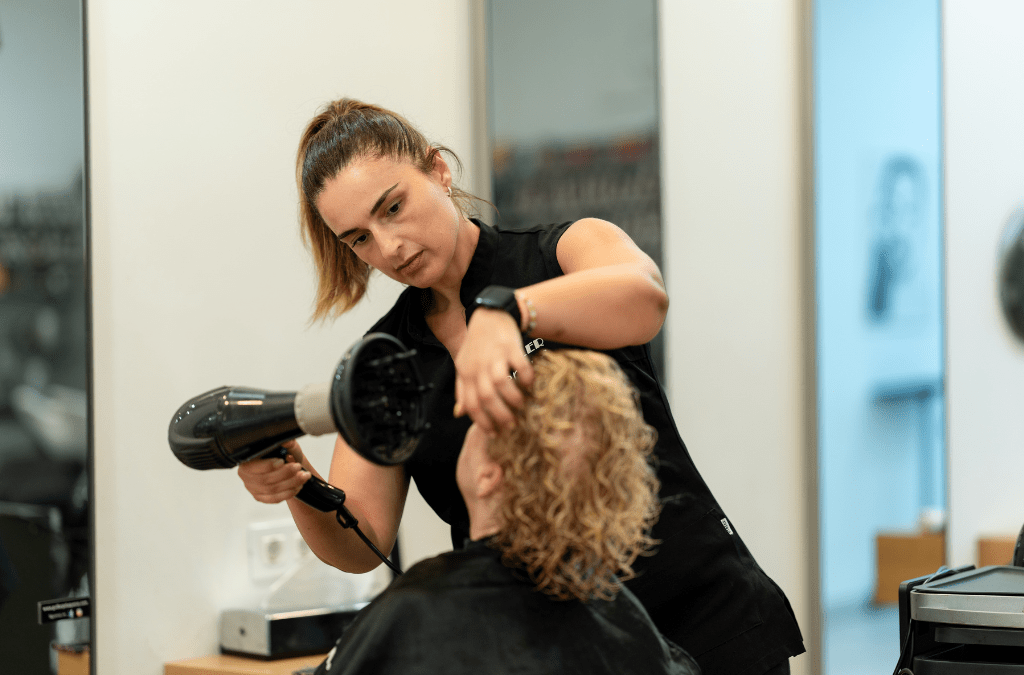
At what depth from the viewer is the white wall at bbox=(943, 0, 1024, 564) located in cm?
390

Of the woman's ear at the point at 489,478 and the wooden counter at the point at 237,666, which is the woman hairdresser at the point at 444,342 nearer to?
the woman's ear at the point at 489,478

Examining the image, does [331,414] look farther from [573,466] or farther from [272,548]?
[272,548]

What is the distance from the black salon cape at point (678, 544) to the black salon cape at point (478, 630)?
23 cm

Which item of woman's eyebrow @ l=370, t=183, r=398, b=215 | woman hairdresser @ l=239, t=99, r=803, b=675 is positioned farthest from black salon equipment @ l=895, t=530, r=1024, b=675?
woman's eyebrow @ l=370, t=183, r=398, b=215

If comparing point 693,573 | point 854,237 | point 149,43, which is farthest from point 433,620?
point 854,237

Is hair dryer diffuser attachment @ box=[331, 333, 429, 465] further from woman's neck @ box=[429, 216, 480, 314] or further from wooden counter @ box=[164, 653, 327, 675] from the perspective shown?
wooden counter @ box=[164, 653, 327, 675]

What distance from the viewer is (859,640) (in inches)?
147

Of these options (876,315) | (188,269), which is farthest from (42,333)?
(876,315)

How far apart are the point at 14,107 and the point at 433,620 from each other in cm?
146

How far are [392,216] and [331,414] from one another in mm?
400

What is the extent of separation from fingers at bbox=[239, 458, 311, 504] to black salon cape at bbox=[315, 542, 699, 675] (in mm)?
228

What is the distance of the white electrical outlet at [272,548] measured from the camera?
8.30 ft

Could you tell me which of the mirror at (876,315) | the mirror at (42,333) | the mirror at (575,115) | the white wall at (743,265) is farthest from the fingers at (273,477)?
the mirror at (876,315)

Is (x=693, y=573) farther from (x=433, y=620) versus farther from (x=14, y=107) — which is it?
(x=14, y=107)
